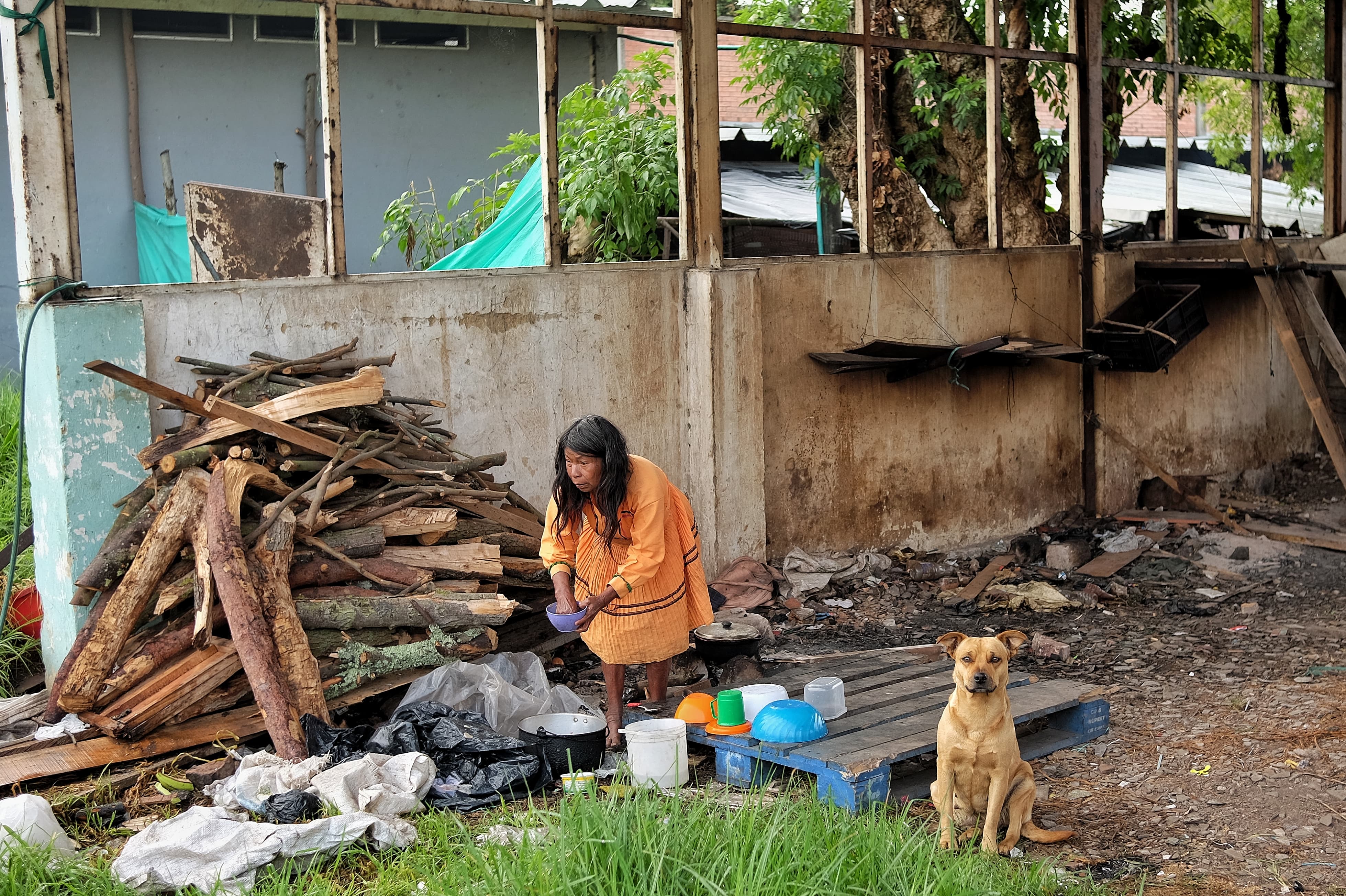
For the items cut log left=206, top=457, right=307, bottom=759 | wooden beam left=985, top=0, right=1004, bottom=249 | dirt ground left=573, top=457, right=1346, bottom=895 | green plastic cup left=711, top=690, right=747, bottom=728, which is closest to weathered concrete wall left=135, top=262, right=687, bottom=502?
cut log left=206, top=457, right=307, bottom=759

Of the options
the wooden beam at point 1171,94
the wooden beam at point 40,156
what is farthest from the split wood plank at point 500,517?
the wooden beam at point 1171,94

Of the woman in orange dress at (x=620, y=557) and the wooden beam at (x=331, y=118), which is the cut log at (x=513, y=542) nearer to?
the woman in orange dress at (x=620, y=557)

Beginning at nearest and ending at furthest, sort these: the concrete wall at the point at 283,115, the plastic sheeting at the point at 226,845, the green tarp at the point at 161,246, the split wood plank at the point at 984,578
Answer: the plastic sheeting at the point at 226,845, the split wood plank at the point at 984,578, the green tarp at the point at 161,246, the concrete wall at the point at 283,115

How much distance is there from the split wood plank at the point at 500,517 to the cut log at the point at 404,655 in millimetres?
711

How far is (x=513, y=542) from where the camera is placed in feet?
20.0

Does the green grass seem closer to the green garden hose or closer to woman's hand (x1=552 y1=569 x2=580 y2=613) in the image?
woman's hand (x1=552 y1=569 x2=580 y2=613)

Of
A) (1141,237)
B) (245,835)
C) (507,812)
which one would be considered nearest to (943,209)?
(1141,237)

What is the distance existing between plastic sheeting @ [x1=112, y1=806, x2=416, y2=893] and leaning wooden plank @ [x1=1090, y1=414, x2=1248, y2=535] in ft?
23.8

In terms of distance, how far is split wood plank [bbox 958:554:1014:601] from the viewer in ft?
25.7

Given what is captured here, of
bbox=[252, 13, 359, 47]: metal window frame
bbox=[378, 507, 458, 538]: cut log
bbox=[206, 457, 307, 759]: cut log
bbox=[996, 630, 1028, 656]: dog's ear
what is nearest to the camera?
bbox=[996, 630, 1028, 656]: dog's ear

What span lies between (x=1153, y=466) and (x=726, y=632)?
516 centimetres

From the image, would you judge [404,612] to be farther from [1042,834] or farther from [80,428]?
[1042,834]

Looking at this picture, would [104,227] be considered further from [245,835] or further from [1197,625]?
[1197,625]

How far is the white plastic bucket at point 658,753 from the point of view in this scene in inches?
178
